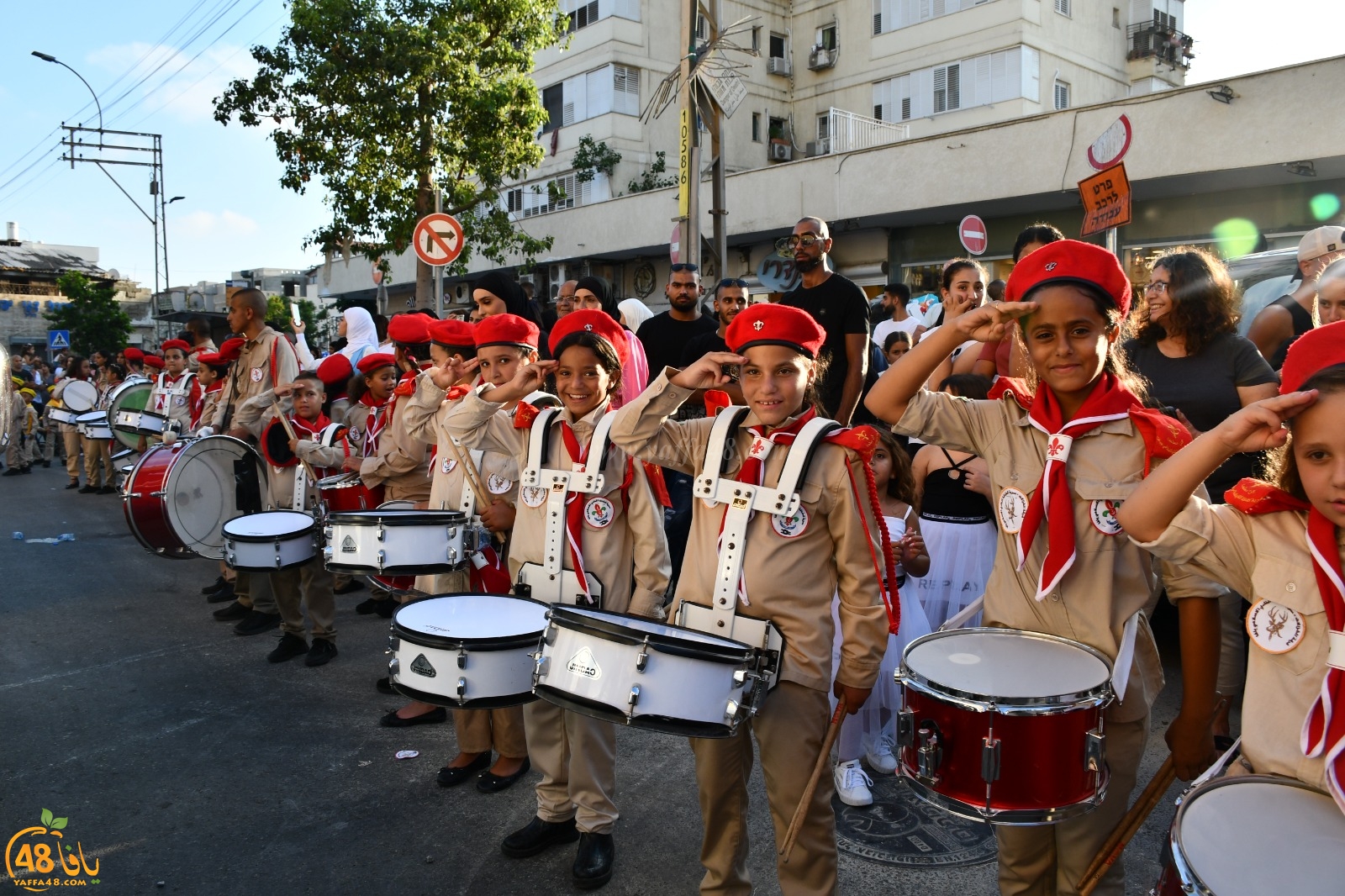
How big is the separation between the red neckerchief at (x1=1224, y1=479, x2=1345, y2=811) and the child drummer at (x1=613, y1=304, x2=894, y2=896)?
1.18 metres

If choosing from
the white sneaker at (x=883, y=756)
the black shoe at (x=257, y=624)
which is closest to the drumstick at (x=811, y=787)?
the white sneaker at (x=883, y=756)

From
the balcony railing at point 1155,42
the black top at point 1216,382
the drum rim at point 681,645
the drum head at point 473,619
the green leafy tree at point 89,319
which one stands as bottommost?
the drum head at point 473,619

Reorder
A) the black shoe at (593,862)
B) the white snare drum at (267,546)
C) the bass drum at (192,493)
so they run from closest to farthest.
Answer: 1. the black shoe at (593,862)
2. the white snare drum at (267,546)
3. the bass drum at (192,493)

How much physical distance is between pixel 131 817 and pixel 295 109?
14.2 m

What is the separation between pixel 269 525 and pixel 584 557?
310 centimetres

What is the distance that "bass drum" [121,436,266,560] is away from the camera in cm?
655

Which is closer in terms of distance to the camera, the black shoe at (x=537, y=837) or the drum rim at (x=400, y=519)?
the black shoe at (x=537, y=837)

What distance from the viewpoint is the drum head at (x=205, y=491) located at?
6586 mm

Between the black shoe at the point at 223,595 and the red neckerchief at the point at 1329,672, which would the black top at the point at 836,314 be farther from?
the black shoe at the point at 223,595

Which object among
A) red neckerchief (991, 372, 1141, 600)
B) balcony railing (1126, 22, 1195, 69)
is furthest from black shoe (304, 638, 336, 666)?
balcony railing (1126, 22, 1195, 69)

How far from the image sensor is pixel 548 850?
3.81 m

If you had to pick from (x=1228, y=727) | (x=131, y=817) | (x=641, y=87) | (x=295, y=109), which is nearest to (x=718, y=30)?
(x=295, y=109)

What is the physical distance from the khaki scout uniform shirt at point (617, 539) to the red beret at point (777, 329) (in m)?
0.83

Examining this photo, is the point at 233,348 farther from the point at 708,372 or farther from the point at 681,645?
the point at 681,645
